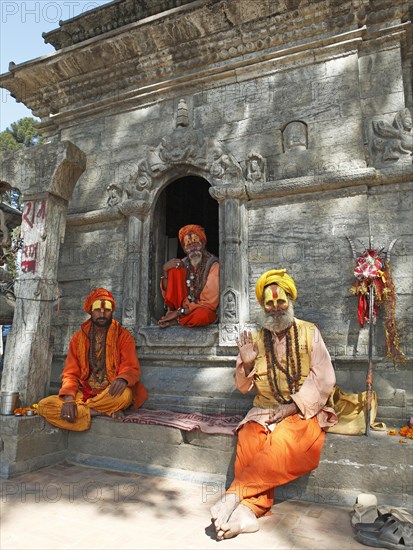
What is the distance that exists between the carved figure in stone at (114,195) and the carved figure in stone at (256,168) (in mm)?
1985

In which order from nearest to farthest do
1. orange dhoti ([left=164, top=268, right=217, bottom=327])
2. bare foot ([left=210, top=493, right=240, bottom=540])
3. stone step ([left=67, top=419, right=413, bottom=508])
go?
bare foot ([left=210, top=493, right=240, bottom=540])
stone step ([left=67, top=419, right=413, bottom=508])
orange dhoti ([left=164, top=268, right=217, bottom=327])

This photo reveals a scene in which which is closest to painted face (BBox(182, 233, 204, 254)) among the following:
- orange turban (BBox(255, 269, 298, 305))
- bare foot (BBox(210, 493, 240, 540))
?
orange turban (BBox(255, 269, 298, 305))

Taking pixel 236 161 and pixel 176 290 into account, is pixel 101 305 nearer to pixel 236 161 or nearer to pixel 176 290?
pixel 176 290

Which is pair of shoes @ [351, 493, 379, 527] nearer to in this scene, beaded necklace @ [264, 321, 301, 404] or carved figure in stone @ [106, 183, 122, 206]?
beaded necklace @ [264, 321, 301, 404]

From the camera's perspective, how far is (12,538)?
9.68 ft

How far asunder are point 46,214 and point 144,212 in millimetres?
1407

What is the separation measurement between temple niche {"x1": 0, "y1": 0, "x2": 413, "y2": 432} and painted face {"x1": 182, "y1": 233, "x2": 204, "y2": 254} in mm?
476

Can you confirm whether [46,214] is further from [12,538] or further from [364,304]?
[364,304]

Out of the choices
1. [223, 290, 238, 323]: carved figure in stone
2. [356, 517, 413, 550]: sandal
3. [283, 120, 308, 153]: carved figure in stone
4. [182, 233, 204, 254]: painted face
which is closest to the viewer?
[356, 517, 413, 550]: sandal

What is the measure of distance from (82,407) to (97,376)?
1.47 feet

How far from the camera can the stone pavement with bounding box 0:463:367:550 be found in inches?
113

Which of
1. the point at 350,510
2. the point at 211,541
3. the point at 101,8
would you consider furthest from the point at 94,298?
the point at 101,8

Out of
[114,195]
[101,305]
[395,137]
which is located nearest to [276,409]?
[101,305]

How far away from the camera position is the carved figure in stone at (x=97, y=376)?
4551 mm
